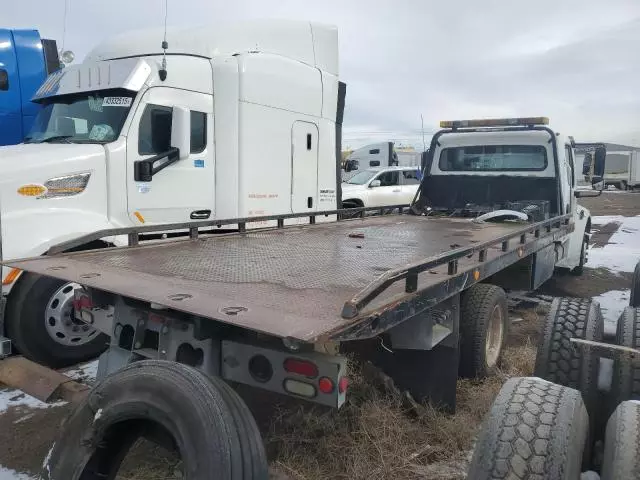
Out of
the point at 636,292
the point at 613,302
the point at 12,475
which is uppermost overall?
the point at 636,292

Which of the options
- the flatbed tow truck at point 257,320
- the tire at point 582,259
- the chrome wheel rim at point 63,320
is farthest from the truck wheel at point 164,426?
the tire at point 582,259

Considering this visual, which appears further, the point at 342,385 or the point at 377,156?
the point at 377,156

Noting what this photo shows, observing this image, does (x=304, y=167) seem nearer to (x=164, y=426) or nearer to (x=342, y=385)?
(x=342, y=385)

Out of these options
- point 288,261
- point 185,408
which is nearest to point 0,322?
point 288,261

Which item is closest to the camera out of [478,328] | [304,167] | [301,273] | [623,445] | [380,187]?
[623,445]

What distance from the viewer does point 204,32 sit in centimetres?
628

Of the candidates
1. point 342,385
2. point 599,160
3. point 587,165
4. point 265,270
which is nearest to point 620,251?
point 587,165

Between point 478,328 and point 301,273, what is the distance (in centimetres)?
154

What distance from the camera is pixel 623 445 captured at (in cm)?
183

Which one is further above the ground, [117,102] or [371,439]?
[117,102]

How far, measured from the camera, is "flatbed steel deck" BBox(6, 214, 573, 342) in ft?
7.43

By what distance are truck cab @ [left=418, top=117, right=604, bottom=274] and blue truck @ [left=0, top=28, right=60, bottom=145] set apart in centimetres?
560

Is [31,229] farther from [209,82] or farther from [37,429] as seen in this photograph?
[209,82]

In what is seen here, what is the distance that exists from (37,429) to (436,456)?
105 inches
